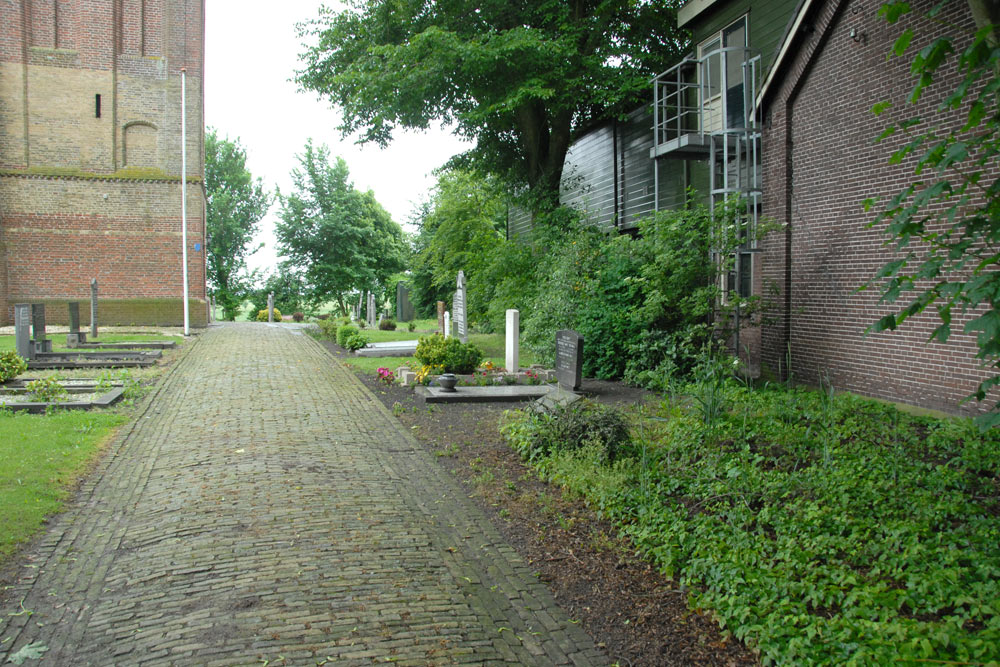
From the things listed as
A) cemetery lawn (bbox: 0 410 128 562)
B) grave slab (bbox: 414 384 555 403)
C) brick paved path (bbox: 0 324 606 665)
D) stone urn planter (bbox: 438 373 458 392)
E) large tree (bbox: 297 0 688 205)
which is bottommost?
brick paved path (bbox: 0 324 606 665)

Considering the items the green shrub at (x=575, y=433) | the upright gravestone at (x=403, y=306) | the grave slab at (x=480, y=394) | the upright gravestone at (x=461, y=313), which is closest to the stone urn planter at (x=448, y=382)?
the grave slab at (x=480, y=394)

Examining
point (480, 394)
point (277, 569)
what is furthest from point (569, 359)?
point (277, 569)

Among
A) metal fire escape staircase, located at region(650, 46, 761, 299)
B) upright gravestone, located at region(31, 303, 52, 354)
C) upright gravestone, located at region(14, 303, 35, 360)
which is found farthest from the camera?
upright gravestone, located at region(31, 303, 52, 354)

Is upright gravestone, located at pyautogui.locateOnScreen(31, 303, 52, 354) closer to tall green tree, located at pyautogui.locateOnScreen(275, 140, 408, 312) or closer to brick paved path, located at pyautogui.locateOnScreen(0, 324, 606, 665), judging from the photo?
brick paved path, located at pyautogui.locateOnScreen(0, 324, 606, 665)

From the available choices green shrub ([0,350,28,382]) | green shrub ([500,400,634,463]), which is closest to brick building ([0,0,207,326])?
green shrub ([0,350,28,382])

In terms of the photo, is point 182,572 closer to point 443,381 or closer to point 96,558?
point 96,558

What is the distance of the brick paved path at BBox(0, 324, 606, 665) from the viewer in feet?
12.5

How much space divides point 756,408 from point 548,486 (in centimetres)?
357

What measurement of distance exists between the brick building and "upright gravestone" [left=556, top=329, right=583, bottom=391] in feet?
62.6

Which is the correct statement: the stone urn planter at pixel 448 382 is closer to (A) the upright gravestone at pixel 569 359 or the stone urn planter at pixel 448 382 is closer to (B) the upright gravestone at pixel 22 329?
(A) the upright gravestone at pixel 569 359

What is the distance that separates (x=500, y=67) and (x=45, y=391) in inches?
509

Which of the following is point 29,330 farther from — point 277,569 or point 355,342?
point 277,569

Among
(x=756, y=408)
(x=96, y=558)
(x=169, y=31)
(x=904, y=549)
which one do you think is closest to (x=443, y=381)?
(x=756, y=408)

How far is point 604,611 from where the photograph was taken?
429 cm
